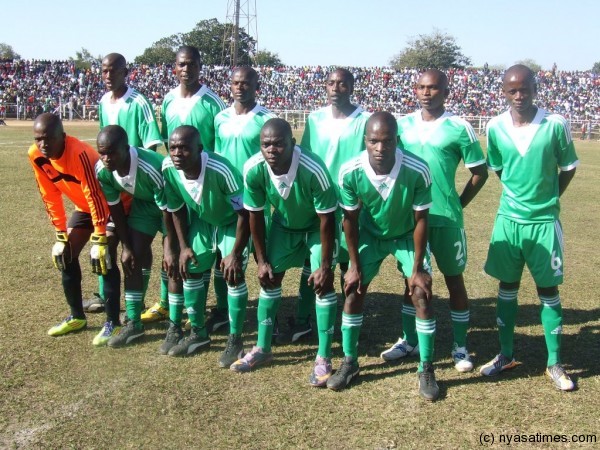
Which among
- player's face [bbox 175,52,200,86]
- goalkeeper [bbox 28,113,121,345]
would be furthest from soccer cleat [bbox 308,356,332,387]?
player's face [bbox 175,52,200,86]

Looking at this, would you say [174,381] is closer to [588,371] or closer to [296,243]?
[296,243]

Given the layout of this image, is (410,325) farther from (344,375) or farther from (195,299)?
(195,299)

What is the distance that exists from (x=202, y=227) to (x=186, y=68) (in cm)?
183

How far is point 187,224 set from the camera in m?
5.38

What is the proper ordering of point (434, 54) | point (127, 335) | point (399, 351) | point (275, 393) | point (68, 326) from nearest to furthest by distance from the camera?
point (275, 393)
point (399, 351)
point (127, 335)
point (68, 326)
point (434, 54)

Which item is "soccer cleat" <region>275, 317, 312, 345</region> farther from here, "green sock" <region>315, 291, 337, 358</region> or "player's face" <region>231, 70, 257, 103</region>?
"player's face" <region>231, 70, 257, 103</region>

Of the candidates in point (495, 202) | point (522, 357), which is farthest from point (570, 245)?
point (522, 357)

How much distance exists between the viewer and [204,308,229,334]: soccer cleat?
603 cm

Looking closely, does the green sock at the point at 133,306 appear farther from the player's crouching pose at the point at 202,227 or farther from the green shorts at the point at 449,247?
the green shorts at the point at 449,247

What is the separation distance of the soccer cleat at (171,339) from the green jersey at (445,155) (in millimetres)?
2443

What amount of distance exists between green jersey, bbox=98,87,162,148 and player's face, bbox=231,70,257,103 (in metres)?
0.97

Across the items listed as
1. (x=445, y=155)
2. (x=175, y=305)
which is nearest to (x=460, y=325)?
(x=445, y=155)

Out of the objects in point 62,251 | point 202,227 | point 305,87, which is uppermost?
point 305,87

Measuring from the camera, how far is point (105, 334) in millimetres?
A: 5590
